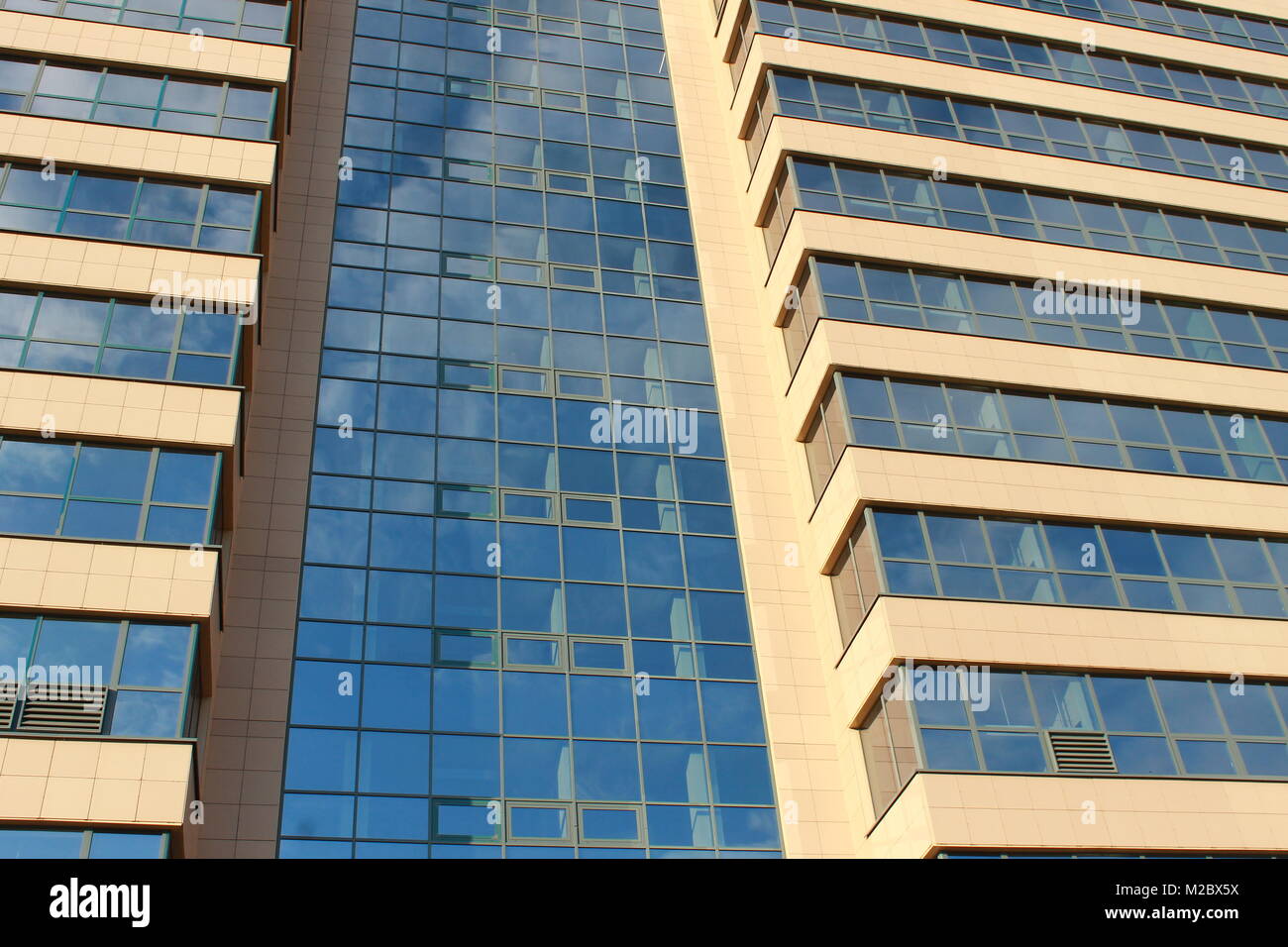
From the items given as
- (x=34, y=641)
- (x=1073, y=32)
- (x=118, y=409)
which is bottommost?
(x=34, y=641)

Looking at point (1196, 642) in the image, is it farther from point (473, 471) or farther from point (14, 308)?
point (14, 308)

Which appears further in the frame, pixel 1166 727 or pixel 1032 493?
pixel 1032 493

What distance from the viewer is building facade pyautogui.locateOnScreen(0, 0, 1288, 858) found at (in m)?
20.9

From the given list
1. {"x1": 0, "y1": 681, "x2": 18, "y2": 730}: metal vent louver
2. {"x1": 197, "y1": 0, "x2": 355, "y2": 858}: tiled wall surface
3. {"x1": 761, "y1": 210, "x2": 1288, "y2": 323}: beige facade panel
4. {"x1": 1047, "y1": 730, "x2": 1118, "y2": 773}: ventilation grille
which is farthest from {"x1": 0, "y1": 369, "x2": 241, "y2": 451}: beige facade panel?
{"x1": 1047, "y1": 730, "x2": 1118, "y2": 773}: ventilation grille

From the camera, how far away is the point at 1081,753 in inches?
860

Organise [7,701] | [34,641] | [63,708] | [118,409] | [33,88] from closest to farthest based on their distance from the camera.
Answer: [7,701] → [63,708] → [34,641] → [118,409] → [33,88]

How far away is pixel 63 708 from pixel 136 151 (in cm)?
1317

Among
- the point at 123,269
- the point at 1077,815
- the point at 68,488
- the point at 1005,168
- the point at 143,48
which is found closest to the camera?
the point at 68,488

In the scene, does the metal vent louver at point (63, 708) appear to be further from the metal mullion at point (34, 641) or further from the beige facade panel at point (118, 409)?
the beige facade panel at point (118, 409)

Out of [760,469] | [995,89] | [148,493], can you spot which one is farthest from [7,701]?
[995,89]

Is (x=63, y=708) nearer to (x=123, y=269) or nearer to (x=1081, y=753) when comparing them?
(x=123, y=269)

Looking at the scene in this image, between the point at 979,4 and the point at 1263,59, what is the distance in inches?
393

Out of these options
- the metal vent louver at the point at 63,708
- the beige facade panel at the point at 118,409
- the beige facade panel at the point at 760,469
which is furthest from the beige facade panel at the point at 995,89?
the metal vent louver at the point at 63,708

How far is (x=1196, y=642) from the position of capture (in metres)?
23.9
